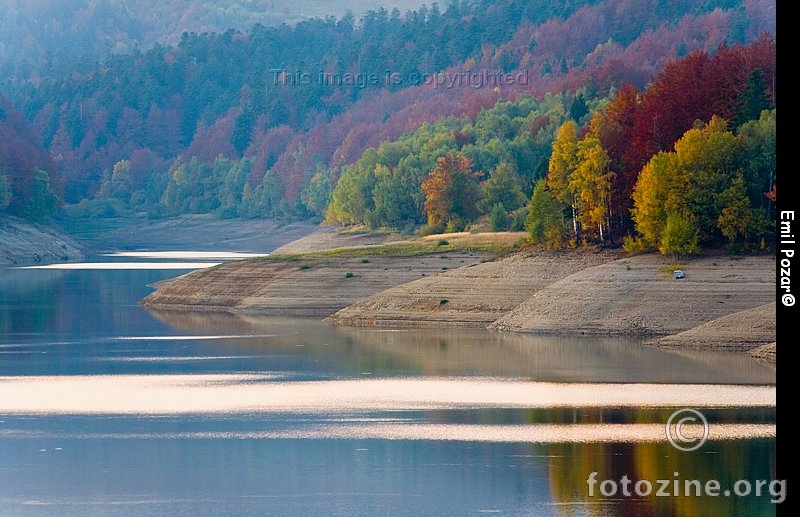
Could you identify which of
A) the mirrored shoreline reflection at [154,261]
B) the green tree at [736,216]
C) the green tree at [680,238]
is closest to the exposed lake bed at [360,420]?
the green tree at [680,238]

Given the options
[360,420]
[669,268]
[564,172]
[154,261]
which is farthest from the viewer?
[154,261]

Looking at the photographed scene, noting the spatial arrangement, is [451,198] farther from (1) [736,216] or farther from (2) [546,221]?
(1) [736,216]

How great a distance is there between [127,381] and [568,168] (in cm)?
4155

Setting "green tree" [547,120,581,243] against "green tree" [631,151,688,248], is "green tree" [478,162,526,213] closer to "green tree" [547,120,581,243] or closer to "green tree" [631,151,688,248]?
"green tree" [547,120,581,243]

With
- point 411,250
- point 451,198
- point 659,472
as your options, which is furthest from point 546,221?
point 659,472

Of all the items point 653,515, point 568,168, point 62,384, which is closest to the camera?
point 653,515

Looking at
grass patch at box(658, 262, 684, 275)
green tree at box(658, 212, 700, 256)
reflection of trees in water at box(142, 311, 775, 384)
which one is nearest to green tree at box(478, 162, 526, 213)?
reflection of trees in water at box(142, 311, 775, 384)

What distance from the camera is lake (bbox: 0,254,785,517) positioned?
4016cm

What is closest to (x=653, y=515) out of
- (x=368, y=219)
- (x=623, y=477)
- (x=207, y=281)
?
(x=623, y=477)

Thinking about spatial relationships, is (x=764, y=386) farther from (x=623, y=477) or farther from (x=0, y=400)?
(x=0, y=400)

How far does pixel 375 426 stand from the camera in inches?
1991

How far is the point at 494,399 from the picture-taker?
5719 cm

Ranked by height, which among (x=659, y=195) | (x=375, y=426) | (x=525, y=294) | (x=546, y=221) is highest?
(x=659, y=195)

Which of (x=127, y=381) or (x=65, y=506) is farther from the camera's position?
(x=127, y=381)
